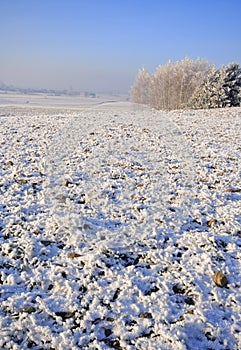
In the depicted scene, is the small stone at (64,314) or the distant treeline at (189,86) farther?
the distant treeline at (189,86)

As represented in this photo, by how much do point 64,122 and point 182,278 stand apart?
10.1 m

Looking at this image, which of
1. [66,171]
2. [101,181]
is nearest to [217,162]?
[101,181]

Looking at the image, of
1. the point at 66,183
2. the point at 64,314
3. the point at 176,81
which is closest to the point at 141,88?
→ the point at 176,81

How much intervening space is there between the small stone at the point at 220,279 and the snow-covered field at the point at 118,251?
0.05m

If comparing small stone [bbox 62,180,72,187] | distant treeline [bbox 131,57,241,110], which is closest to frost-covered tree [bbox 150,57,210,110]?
distant treeline [bbox 131,57,241,110]

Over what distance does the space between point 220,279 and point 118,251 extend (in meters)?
1.26

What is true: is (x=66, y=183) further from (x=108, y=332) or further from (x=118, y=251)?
(x=108, y=332)

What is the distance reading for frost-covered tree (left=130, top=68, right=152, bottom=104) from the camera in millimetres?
39844

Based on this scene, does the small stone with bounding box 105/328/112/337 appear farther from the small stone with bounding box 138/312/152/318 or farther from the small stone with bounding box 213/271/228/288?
the small stone with bounding box 213/271/228/288

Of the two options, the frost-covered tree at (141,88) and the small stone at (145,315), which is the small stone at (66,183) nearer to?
the small stone at (145,315)

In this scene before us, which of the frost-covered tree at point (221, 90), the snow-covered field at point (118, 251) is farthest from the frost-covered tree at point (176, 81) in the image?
the snow-covered field at point (118, 251)

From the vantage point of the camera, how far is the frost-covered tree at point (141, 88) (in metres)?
39.8

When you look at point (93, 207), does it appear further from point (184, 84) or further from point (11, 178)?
point (184, 84)

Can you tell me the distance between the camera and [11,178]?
18.3 ft
